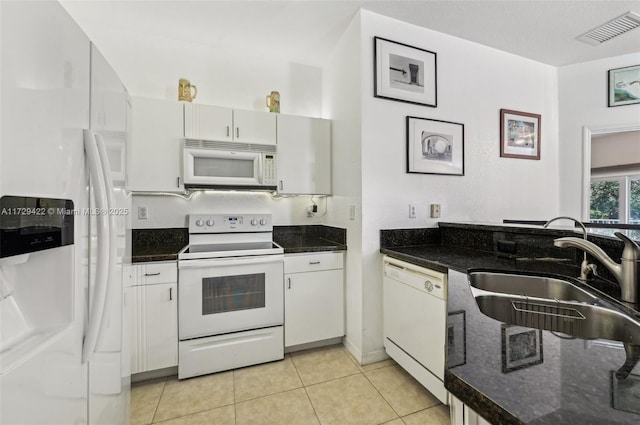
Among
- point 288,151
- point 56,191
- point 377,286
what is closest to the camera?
point 56,191

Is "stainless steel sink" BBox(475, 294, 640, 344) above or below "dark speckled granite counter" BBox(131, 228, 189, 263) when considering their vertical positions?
below

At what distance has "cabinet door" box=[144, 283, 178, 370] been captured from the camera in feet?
5.89

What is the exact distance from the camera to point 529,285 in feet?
4.16

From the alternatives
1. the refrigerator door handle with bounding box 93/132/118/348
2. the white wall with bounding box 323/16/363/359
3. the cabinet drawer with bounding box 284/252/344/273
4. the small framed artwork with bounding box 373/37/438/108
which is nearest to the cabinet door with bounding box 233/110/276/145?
the white wall with bounding box 323/16/363/359

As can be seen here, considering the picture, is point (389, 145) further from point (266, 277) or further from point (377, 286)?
point (266, 277)

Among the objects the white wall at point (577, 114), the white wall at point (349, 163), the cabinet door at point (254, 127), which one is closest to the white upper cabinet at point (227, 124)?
the cabinet door at point (254, 127)

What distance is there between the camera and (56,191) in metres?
0.72

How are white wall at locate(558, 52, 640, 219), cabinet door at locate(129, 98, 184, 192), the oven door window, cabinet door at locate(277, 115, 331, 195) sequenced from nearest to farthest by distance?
the oven door window
cabinet door at locate(129, 98, 184, 192)
cabinet door at locate(277, 115, 331, 195)
white wall at locate(558, 52, 640, 219)

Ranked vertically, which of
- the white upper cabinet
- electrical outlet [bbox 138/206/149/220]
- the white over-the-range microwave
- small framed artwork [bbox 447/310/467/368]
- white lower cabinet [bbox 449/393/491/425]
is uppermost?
the white upper cabinet

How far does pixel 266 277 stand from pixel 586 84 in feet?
12.2

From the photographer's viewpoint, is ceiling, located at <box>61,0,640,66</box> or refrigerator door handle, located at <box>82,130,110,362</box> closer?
refrigerator door handle, located at <box>82,130,110,362</box>

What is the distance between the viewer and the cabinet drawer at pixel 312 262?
83.9 inches

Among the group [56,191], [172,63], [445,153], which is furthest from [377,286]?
[172,63]

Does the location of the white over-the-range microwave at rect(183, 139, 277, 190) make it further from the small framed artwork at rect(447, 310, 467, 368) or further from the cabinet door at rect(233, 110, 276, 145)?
the small framed artwork at rect(447, 310, 467, 368)
